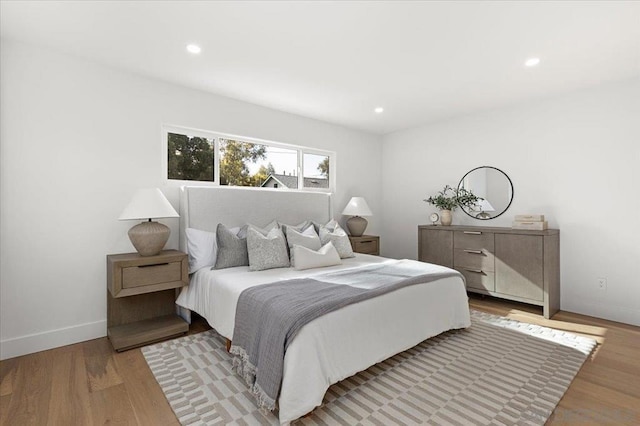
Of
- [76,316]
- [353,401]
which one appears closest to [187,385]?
[353,401]

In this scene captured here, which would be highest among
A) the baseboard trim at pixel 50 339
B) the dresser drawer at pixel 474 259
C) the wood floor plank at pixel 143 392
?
the dresser drawer at pixel 474 259

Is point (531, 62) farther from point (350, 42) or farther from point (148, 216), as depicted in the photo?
point (148, 216)

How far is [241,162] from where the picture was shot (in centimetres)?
382

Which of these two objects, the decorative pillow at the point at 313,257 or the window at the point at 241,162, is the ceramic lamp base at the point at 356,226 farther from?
the decorative pillow at the point at 313,257

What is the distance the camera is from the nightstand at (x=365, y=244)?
14.3ft

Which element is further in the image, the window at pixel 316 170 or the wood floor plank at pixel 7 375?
the window at pixel 316 170

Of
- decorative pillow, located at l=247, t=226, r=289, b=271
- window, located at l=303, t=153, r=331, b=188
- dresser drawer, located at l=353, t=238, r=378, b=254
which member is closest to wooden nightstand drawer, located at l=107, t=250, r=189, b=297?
decorative pillow, located at l=247, t=226, r=289, b=271

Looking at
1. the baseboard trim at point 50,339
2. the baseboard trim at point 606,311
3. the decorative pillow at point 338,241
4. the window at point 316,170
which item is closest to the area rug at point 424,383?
the baseboard trim at point 50,339

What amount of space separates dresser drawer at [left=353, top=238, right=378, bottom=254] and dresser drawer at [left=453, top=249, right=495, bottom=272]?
3.57 feet

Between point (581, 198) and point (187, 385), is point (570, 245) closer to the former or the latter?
point (581, 198)

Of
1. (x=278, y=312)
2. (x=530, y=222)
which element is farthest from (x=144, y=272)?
(x=530, y=222)

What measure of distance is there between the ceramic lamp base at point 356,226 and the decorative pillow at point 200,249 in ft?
6.88

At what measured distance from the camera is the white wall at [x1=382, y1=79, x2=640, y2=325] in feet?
10.2

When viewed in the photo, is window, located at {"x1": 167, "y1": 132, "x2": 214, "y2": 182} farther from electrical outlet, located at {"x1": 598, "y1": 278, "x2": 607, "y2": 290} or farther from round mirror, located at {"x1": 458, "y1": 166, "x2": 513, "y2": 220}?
electrical outlet, located at {"x1": 598, "y1": 278, "x2": 607, "y2": 290}
